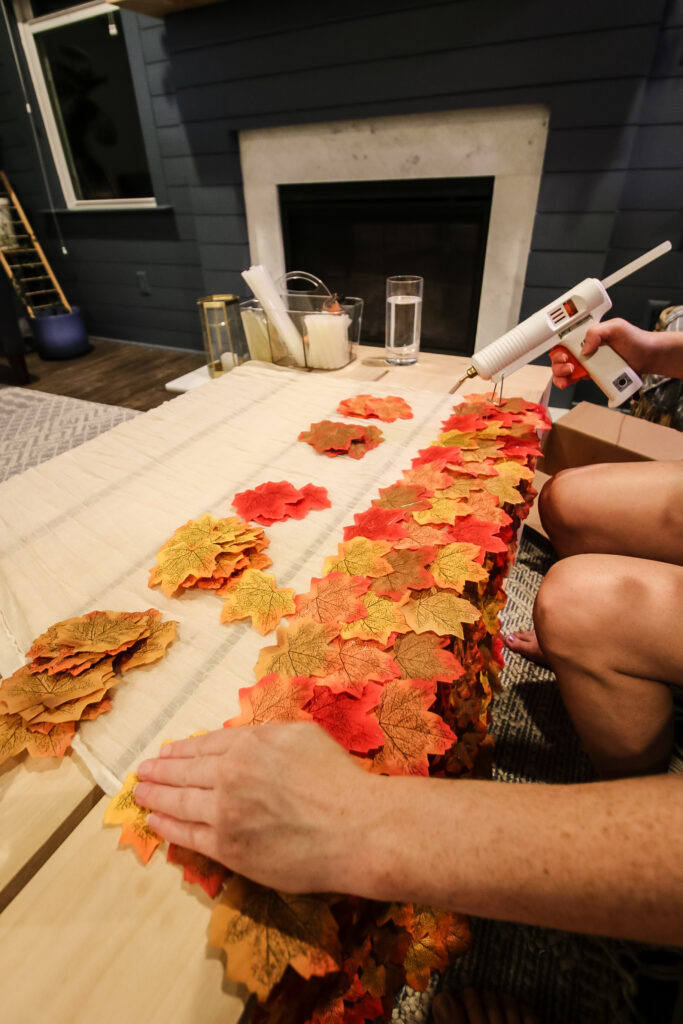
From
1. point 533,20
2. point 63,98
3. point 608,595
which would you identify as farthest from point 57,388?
point 608,595

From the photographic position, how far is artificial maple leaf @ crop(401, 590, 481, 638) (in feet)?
1.70

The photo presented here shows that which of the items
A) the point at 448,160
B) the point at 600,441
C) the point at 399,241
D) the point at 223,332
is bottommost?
the point at 600,441

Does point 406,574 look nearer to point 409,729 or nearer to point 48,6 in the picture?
point 409,729

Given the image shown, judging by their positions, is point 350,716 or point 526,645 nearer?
point 350,716

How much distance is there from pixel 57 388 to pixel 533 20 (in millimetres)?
2625

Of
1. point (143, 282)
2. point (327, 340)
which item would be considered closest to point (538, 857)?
point (327, 340)

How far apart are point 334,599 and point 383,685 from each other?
0.12 m

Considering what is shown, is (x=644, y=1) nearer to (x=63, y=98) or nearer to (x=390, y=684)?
(x=390, y=684)

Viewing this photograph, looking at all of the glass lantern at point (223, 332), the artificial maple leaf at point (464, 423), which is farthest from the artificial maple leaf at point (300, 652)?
the glass lantern at point (223, 332)

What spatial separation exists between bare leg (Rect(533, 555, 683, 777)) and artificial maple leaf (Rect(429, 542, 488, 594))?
0.17m

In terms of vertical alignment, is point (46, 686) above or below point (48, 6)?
below

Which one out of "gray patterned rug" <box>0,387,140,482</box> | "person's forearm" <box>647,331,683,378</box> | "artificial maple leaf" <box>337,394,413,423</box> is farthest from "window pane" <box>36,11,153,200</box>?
"person's forearm" <box>647,331,683,378</box>

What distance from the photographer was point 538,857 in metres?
0.33

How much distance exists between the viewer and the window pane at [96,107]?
106 inches
